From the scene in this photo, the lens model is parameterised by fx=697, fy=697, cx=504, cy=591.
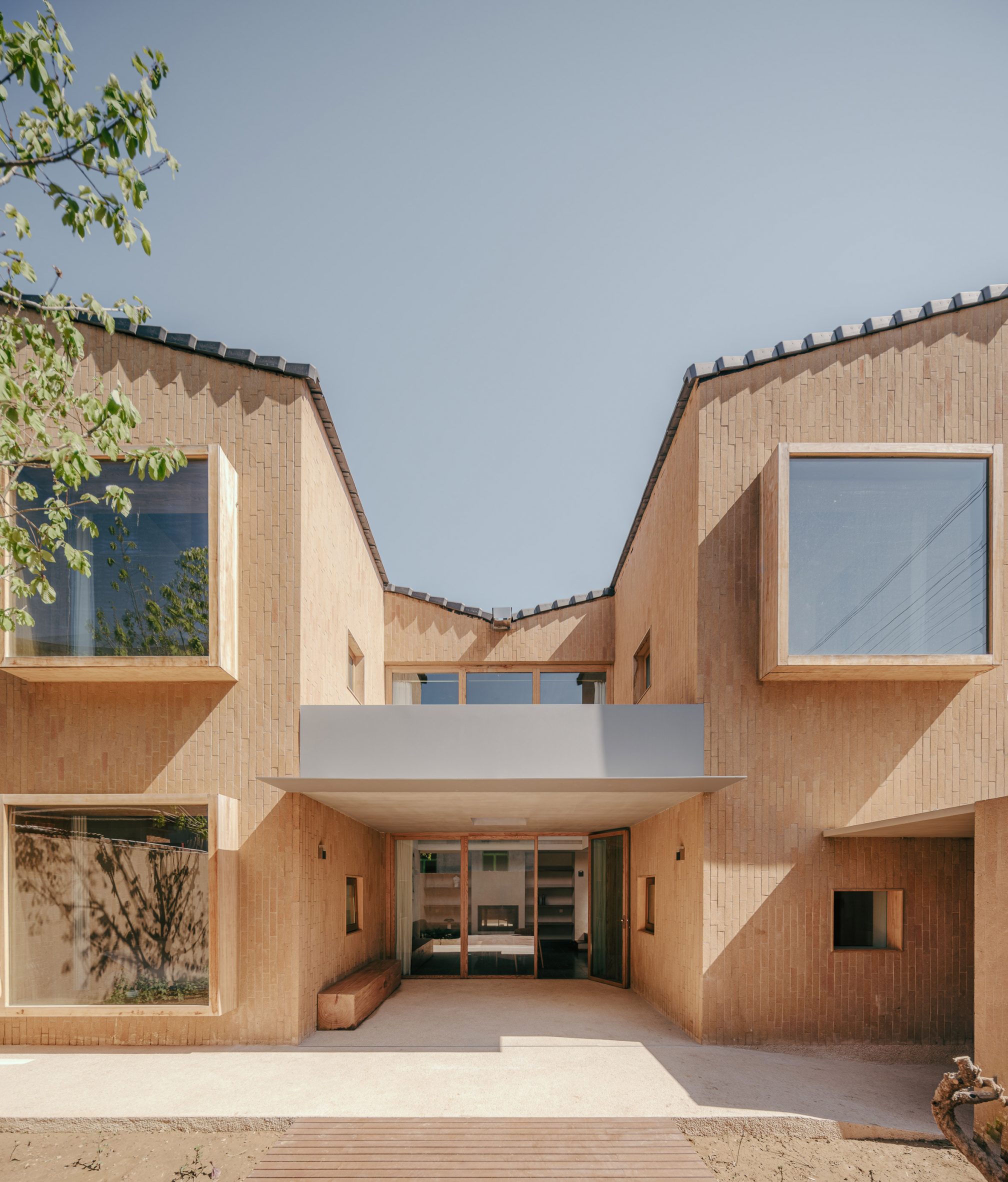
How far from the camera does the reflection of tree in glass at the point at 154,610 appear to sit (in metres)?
7.27

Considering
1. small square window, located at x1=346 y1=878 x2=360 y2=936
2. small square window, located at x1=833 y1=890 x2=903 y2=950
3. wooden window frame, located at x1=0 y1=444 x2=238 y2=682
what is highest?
wooden window frame, located at x1=0 y1=444 x2=238 y2=682

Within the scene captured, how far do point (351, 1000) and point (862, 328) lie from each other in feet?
31.7

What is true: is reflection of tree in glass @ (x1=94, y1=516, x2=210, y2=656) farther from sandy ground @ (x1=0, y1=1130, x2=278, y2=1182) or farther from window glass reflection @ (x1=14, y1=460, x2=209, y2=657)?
sandy ground @ (x1=0, y1=1130, x2=278, y2=1182)

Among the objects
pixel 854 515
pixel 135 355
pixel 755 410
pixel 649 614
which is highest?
pixel 135 355

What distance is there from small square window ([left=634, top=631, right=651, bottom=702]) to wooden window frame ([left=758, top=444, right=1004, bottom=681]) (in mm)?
3397

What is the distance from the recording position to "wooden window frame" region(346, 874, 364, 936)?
9.99 m

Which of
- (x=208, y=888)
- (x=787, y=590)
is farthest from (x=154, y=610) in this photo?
(x=787, y=590)

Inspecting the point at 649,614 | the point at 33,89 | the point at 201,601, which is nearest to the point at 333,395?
the point at 201,601

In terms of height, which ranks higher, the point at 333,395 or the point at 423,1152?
the point at 333,395

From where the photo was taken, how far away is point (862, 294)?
11.0m

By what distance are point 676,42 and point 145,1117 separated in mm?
12621

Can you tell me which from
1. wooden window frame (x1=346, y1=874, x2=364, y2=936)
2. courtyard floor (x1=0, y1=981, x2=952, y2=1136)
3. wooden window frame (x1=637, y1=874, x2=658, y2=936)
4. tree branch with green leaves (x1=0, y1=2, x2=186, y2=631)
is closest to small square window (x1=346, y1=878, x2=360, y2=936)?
wooden window frame (x1=346, y1=874, x2=364, y2=936)

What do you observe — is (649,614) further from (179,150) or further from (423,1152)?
(179,150)

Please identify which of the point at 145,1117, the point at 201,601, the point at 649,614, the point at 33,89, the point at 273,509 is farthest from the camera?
the point at 649,614
